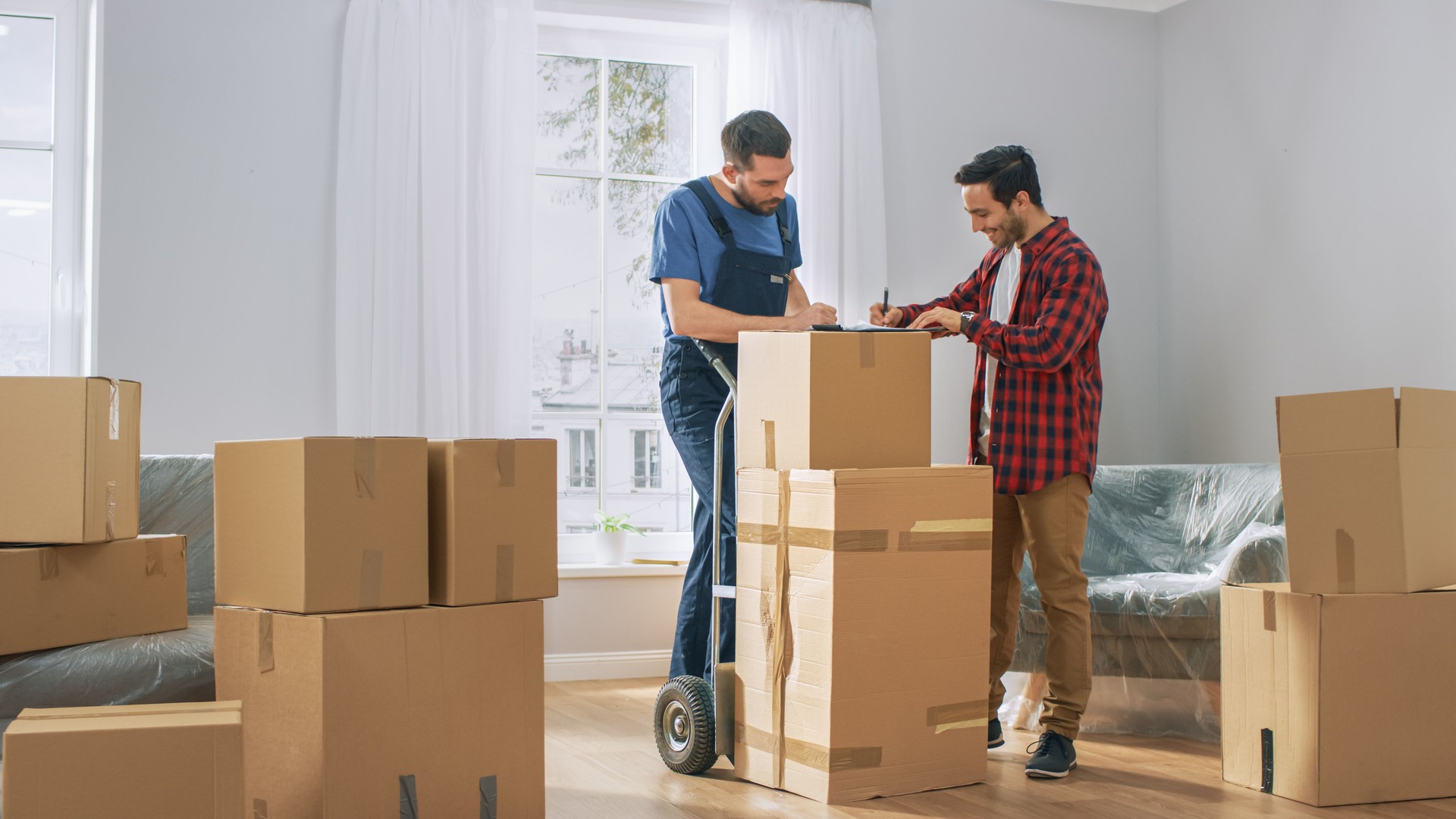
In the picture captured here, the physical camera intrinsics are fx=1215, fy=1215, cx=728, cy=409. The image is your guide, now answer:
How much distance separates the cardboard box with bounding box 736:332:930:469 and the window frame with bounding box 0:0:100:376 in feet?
7.68

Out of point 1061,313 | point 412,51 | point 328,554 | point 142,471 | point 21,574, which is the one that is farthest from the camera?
point 412,51

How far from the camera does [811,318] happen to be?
260 cm

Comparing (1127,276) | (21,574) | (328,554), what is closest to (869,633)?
(328,554)

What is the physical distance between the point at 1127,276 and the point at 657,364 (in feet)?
6.04

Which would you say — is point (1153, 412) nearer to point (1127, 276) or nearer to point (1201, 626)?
point (1127, 276)

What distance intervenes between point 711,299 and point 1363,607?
148 cm

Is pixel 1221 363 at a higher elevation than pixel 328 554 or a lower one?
higher

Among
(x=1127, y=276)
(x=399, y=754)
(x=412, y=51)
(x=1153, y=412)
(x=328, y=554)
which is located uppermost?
(x=412, y=51)

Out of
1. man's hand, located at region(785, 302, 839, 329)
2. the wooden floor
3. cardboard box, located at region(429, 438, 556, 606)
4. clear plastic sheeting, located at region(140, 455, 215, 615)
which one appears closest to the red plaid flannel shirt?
man's hand, located at region(785, 302, 839, 329)

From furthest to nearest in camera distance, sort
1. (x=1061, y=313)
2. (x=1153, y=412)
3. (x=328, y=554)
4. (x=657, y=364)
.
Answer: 1. (x=1153, y=412)
2. (x=657, y=364)
3. (x=1061, y=313)
4. (x=328, y=554)

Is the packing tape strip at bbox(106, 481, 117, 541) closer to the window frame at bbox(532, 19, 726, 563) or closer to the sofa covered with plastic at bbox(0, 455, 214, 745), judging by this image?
the sofa covered with plastic at bbox(0, 455, 214, 745)

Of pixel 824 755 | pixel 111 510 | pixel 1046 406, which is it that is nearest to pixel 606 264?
pixel 1046 406

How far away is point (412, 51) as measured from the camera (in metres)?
3.82

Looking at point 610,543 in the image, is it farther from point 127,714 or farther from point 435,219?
point 127,714
